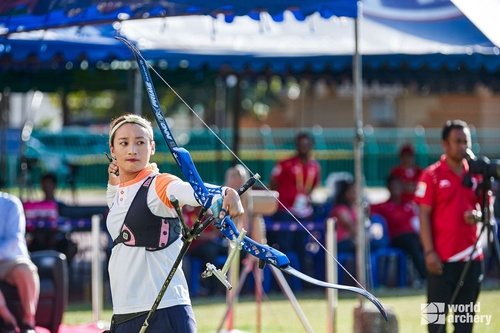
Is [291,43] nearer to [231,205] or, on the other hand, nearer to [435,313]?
[435,313]

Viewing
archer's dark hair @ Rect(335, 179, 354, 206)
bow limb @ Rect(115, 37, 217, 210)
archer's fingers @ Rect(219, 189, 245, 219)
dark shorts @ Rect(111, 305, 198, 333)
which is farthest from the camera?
archer's dark hair @ Rect(335, 179, 354, 206)

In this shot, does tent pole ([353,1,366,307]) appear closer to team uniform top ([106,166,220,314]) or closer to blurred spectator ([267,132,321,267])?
team uniform top ([106,166,220,314])

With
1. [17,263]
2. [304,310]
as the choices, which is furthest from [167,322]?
[304,310]

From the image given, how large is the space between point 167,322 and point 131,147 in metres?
0.88

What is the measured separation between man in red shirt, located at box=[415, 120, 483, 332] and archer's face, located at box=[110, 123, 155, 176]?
3055 mm

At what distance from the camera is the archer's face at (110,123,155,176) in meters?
5.10

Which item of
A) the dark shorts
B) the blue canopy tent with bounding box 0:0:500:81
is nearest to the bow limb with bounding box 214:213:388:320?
the dark shorts

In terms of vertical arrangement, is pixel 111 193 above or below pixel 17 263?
above

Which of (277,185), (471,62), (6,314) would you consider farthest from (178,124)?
(6,314)

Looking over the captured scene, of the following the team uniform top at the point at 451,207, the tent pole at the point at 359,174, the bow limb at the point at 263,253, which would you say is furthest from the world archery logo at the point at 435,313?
the bow limb at the point at 263,253

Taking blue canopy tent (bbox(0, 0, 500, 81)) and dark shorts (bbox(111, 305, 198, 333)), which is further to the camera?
blue canopy tent (bbox(0, 0, 500, 81))

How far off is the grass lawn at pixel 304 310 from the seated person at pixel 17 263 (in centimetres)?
215

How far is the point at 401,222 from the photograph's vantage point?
1312cm

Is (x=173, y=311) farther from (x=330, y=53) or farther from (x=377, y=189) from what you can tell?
(x=377, y=189)
